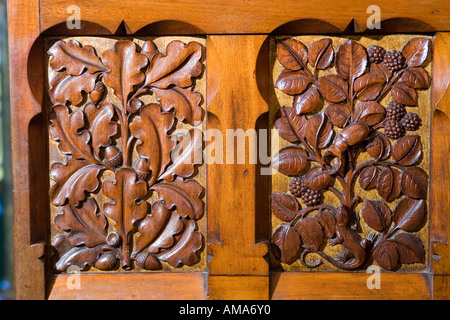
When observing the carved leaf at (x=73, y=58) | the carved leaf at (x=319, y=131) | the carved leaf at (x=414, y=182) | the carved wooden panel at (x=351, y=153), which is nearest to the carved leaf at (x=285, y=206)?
the carved wooden panel at (x=351, y=153)

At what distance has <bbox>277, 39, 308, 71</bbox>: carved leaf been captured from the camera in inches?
35.0

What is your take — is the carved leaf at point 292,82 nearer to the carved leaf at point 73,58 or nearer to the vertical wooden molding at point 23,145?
the carved leaf at point 73,58

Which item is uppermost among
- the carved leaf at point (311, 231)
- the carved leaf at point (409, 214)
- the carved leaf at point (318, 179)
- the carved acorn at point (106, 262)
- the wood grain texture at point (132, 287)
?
the carved leaf at point (318, 179)

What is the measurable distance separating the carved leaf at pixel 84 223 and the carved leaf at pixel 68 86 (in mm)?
211

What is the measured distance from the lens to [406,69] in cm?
89

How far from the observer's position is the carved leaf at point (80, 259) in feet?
2.99

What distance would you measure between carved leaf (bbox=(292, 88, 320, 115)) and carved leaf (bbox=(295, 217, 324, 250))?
0.73 feet

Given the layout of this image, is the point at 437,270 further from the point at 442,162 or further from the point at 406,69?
the point at 406,69

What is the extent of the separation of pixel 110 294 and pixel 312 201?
0.46 m

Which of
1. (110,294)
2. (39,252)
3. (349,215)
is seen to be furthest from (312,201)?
(39,252)

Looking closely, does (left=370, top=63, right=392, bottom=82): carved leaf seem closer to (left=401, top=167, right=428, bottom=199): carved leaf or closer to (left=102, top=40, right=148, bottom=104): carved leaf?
(left=401, top=167, right=428, bottom=199): carved leaf

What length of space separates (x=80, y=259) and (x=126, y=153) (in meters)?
0.24

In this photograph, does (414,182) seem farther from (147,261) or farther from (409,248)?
(147,261)

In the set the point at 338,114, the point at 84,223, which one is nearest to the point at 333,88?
the point at 338,114
